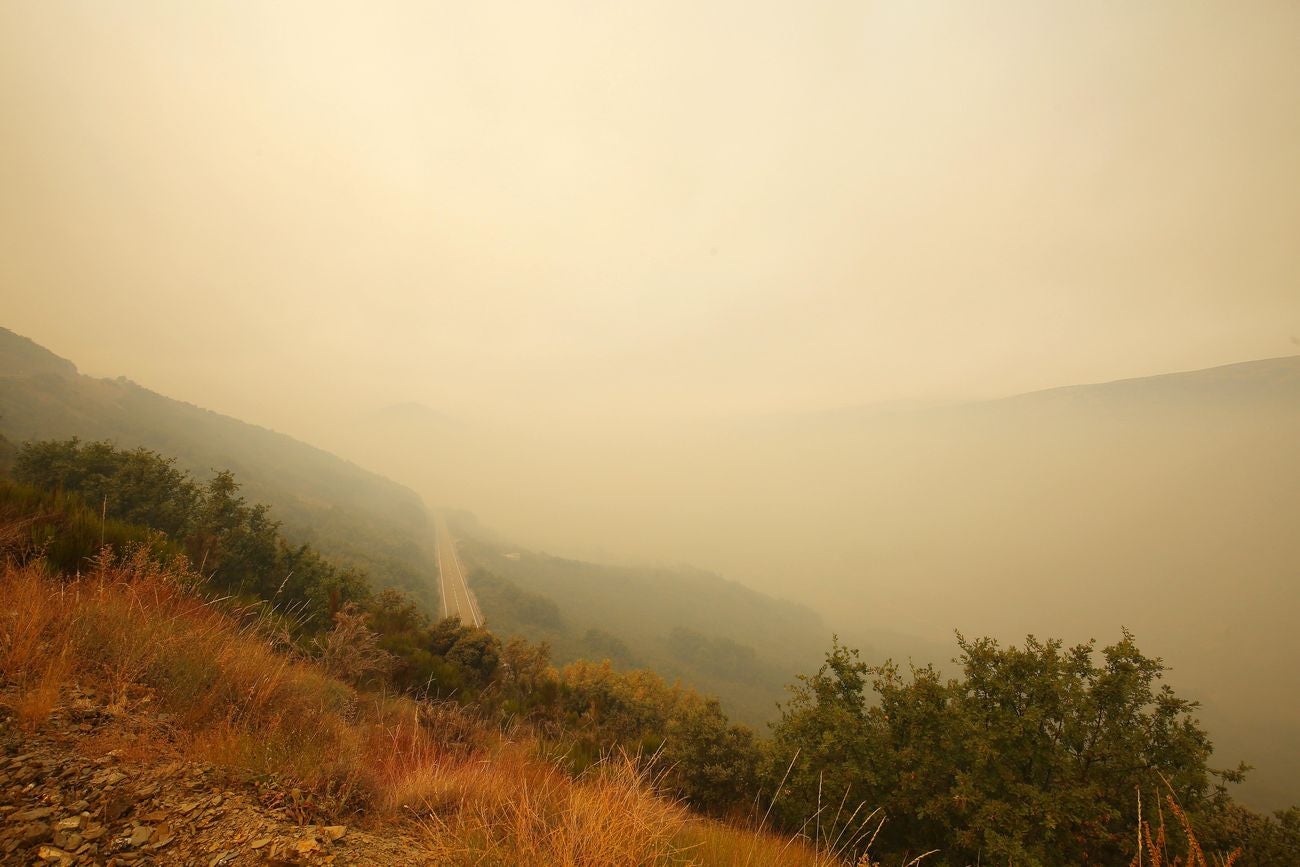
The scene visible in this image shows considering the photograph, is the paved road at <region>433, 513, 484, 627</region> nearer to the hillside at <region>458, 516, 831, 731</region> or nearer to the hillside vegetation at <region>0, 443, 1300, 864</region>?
the hillside at <region>458, 516, 831, 731</region>

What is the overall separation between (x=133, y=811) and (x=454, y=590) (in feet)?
275

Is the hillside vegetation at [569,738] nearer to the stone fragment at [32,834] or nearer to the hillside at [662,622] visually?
the stone fragment at [32,834]

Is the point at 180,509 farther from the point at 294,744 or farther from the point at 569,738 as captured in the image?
the point at 294,744

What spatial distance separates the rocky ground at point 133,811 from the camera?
2.54 meters

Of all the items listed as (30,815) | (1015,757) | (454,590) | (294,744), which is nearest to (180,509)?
(294,744)

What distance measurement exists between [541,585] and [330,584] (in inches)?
3284

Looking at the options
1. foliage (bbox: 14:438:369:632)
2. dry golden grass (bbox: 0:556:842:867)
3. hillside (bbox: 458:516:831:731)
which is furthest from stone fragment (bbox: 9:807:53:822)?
hillside (bbox: 458:516:831:731)

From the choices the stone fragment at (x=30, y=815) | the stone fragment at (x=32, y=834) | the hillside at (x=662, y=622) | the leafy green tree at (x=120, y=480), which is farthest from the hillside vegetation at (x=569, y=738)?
the hillside at (x=662, y=622)

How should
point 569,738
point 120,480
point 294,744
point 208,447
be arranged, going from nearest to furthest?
1. point 294,744
2. point 569,738
3. point 120,480
4. point 208,447

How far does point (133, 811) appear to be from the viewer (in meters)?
2.81

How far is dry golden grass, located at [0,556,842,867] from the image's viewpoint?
10.9 ft

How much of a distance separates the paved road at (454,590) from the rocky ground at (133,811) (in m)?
38.5

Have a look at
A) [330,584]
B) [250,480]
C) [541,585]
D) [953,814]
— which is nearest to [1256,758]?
[953,814]

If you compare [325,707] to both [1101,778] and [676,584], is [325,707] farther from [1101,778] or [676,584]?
[676,584]
